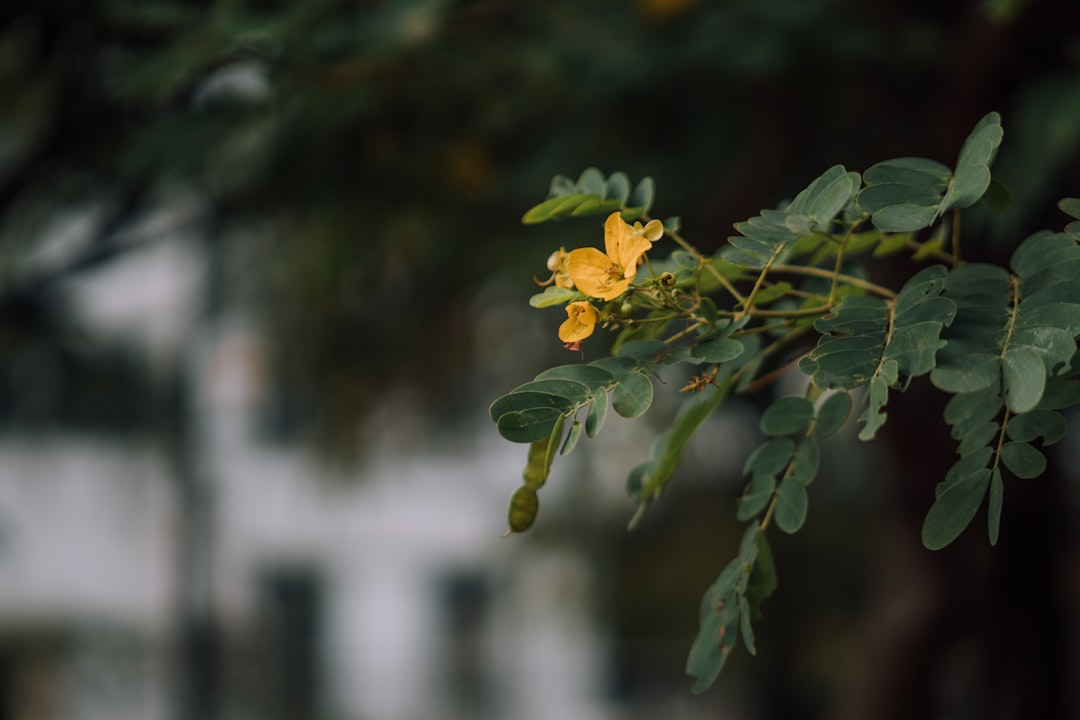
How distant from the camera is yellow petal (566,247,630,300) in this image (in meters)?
0.64

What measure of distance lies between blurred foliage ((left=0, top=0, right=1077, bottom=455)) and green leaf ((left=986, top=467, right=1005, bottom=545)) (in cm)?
105

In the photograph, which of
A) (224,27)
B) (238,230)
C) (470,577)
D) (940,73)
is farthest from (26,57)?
(470,577)

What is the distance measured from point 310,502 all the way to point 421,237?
8064 millimetres

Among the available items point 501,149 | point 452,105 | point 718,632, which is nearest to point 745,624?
point 718,632

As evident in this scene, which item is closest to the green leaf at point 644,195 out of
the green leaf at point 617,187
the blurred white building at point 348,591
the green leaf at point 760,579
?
the green leaf at point 617,187

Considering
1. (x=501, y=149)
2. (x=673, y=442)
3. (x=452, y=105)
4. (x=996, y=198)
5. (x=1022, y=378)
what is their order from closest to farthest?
(x=1022, y=378)
(x=996, y=198)
(x=673, y=442)
(x=452, y=105)
(x=501, y=149)

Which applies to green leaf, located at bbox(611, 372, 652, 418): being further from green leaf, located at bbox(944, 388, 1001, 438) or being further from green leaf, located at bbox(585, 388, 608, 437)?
green leaf, located at bbox(944, 388, 1001, 438)

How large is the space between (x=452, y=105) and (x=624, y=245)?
1.57 meters

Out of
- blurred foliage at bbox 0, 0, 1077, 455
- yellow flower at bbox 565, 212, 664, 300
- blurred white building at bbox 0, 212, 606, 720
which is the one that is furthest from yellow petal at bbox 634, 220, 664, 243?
blurred white building at bbox 0, 212, 606, 720

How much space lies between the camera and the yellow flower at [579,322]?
2.09ft

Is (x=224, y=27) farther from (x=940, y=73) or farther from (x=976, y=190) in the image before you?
(x=940, y=73)

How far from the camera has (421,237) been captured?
2.56m

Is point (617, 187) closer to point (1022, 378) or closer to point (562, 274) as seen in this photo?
point (562, 274)

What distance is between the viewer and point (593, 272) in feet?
2.11
